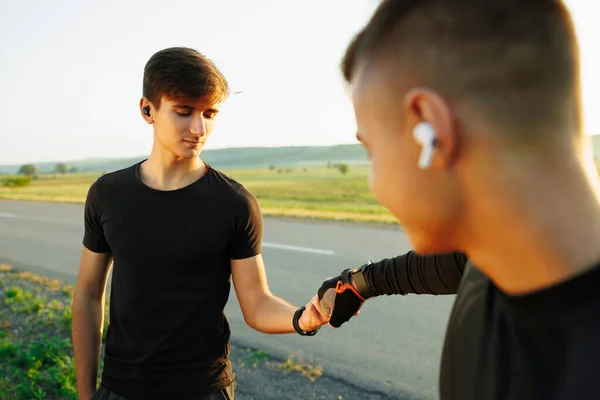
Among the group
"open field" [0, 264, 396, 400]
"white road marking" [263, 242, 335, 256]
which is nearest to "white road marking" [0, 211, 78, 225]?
"white road marking" [263, 242, 335, 256]

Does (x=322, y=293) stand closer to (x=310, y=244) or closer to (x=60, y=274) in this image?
(x=60, y=274)

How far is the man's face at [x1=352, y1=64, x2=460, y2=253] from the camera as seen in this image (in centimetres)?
76

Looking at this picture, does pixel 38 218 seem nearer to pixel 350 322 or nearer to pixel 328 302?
pixel 350 322

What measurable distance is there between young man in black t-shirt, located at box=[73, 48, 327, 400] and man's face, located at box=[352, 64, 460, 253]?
116cm

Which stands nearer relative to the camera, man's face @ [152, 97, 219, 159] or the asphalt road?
man's face @ [152, 97, 219, 159]

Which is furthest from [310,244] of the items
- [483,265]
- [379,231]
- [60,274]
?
[483,265]

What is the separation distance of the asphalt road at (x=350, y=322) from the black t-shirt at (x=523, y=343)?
3.45m

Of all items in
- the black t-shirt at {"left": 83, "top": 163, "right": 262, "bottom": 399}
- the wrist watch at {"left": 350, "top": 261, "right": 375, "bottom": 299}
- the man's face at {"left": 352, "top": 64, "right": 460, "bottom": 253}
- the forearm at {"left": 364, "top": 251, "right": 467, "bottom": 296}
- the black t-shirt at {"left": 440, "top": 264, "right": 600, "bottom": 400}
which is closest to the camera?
the black t-shirt at {"left": 440, "top": 264, "right": 600, "bottom": 400}

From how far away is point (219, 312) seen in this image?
2.07m

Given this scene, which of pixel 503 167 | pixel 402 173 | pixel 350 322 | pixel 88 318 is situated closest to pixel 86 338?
pixel 88 318

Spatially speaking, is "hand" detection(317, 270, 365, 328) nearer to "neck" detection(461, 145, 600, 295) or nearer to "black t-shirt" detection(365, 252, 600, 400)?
"black t-shirt" detection(365, 252, 600, 400)

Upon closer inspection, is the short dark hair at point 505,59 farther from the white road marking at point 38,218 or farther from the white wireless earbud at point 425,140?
the white road marking at point 38,218

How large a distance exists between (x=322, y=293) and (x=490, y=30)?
1.26m

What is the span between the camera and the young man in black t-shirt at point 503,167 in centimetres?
69
